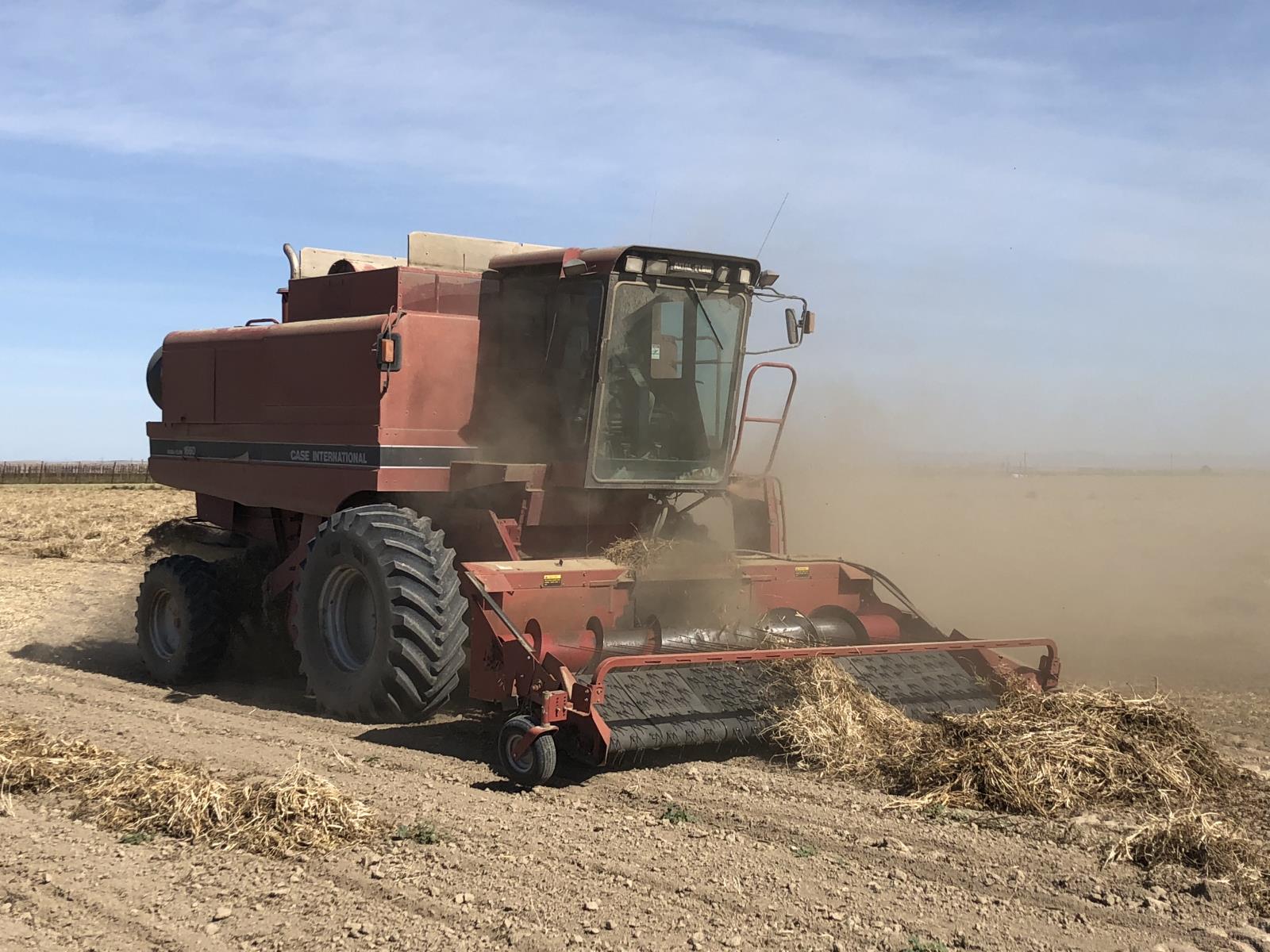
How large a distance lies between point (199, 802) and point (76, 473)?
190 feet

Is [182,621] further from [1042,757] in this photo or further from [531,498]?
[1042,757]

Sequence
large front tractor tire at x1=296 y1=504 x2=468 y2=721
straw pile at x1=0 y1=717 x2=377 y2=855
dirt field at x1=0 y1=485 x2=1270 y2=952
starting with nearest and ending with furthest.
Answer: dirt field at x1=0 y1=485 x2=1270 y2=952
straw pile at x1=0 y1=717 x2=377 y2=855
large front tractor tire at x1=296 y1=504 x2=468 y2=721

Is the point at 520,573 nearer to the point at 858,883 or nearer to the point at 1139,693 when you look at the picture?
the point at 858,883

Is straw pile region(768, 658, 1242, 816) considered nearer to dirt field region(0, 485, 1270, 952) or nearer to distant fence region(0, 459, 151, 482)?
dirt field region(0, 485, 1270, 952)

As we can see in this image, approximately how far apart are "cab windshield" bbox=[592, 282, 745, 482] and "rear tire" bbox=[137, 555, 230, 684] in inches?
145

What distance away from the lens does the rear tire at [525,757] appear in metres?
6.08

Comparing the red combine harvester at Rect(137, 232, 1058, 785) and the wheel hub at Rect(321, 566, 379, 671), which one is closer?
the red combine harvester at Rect(137, 232, 1058, 785)

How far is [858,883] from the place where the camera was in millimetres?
4668

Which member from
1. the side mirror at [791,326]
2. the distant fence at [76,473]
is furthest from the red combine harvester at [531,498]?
the distant fence at [76,473]

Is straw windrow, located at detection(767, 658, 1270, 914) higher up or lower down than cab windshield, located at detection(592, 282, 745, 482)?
lower down

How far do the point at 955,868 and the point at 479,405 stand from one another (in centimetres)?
503

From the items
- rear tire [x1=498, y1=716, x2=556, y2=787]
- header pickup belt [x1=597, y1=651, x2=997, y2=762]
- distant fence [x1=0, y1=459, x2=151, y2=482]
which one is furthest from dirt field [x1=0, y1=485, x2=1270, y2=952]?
distant fence [x1=0, y1=459, x2=151, y2=482]

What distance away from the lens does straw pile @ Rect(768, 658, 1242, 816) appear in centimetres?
582

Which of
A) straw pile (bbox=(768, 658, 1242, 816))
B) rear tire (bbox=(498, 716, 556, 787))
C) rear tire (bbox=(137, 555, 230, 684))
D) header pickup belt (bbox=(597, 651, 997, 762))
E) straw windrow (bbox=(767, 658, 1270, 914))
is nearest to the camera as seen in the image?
straw windrow (bbox=(767, 658, 1270, 914))
